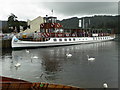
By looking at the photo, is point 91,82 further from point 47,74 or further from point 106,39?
point 106,39

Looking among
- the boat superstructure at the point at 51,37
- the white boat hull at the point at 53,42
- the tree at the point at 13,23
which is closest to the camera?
the white boat hull at the point at 53,42

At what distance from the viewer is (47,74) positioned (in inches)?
742

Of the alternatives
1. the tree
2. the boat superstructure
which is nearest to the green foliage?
the tree

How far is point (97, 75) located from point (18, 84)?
9963 mm

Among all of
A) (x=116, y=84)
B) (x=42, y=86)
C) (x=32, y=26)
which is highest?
(x=32, y=26)

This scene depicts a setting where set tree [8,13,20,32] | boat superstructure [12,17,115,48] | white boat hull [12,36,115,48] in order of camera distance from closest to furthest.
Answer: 1. white boat hull [12,36,115,48]
2. boat superstructure [12,17,115,48]
3. tree [8,13,20,32]

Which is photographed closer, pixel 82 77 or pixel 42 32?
pixel 82 77

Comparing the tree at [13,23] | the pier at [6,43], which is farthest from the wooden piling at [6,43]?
the tree at [13,23]

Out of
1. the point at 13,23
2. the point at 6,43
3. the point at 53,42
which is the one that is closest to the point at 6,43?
the point at 6,43

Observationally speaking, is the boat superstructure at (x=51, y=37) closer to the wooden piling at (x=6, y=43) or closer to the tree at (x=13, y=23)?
the wooden piling at (x=6, y=43)

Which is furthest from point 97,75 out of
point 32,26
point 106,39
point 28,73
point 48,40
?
point 32,26

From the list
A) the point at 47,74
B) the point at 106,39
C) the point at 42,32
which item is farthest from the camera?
the point at 106,39

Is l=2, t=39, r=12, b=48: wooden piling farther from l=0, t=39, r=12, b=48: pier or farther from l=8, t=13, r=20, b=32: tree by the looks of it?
l=8, t=13, r=20, b=32: tree

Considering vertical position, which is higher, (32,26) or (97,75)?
(32,26)
